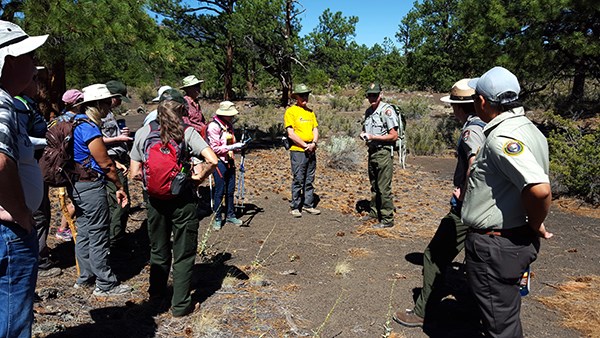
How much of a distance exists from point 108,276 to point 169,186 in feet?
4.41

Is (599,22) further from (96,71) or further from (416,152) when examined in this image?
(96,71)

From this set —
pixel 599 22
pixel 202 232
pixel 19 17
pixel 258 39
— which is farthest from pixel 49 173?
pixel 599 22

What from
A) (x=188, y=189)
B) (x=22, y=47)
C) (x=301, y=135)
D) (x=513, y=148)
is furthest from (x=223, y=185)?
(x=513, y=148)

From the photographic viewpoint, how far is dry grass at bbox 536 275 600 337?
3.73 m

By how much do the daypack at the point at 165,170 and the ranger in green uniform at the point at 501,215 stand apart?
2.15 metres

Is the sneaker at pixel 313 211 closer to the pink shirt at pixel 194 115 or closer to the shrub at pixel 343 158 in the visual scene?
the pink shirt at pixel 194 115

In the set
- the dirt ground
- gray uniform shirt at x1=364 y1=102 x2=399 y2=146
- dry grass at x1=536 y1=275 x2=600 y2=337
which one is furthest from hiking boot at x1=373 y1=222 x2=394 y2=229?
dry grass at x1=536 y1=275 x2=600 y2=337

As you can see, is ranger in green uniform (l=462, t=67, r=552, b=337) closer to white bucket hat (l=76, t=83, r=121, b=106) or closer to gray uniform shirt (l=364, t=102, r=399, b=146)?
Answer: white bucket hat (l=76, t=83, r=121, b=106)

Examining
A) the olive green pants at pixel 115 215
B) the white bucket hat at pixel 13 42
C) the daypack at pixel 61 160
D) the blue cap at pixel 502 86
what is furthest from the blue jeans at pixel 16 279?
A: the olive green pants at pixel 115 215

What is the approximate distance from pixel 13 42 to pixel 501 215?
2.64 meters

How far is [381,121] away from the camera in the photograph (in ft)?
20.2

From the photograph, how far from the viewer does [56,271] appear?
4.50 metres

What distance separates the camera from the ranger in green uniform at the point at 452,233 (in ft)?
11.5

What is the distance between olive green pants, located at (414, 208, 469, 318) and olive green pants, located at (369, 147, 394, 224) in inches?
101
